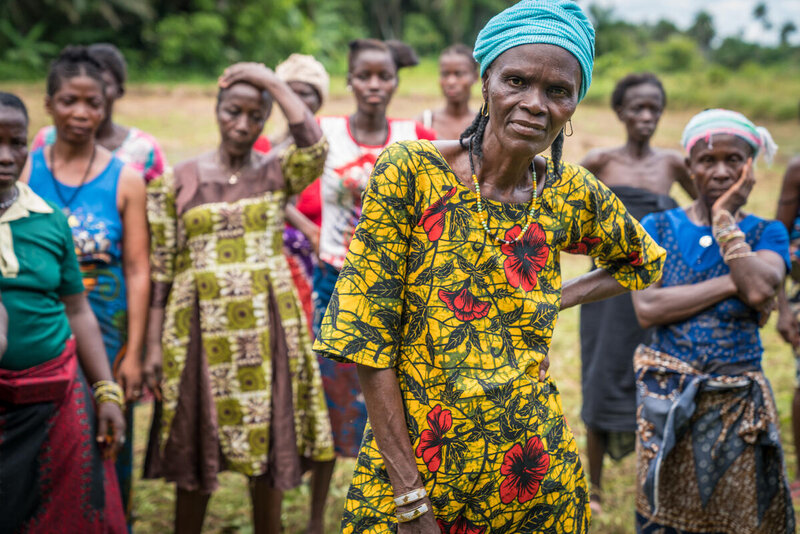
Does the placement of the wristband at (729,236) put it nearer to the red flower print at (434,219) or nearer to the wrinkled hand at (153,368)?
the red flower print at (434,219)

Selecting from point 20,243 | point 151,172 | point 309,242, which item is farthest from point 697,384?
point 151,172

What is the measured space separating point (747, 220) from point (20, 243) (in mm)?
2696

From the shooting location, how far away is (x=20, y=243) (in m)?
2.57

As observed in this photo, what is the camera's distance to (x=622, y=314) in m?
4.20

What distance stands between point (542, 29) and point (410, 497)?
1112mm

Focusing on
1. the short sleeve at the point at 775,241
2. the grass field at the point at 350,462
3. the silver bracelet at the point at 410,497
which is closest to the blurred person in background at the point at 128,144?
the grass field at the point at 350,462

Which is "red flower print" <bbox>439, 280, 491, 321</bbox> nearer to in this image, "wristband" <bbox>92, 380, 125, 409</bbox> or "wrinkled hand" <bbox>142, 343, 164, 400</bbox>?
"wristband" <bbox>92, 380, 125, 409</bbox>

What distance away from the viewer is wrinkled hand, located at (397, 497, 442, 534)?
1.74 meters

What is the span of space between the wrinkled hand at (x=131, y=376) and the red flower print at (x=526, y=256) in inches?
87.1

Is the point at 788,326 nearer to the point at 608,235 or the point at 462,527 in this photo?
the point at 608,235

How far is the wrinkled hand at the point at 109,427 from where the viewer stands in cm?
283

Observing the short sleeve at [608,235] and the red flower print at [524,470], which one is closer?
the red flower print at [524,470]

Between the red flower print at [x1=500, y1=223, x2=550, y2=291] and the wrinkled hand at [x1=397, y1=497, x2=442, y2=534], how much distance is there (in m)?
0.57

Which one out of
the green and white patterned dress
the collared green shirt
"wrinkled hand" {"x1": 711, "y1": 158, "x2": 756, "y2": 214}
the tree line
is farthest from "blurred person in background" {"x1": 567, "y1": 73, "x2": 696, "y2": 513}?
the tree line
